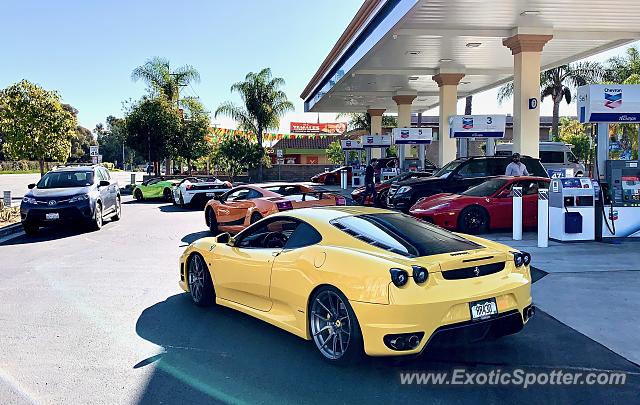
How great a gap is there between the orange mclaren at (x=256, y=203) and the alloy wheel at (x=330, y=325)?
7282 millimetres

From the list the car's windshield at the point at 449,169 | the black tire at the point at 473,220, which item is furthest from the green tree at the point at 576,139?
the black tire at the point at 473,220

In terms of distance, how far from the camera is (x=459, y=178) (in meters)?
16.3

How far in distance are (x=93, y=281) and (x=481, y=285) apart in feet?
20.0

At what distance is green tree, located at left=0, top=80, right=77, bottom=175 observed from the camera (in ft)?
74.8

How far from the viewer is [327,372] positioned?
186 inches

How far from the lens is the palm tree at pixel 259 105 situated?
42.9m

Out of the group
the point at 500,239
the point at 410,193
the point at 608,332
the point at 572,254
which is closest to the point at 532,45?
the point at 410,193

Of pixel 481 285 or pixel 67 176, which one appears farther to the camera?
pixel 67 176

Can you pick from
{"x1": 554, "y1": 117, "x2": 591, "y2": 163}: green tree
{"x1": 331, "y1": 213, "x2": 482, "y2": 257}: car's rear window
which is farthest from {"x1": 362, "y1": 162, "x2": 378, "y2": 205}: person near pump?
{"x1": 554, "y1": 117, "x2": 591, "y2": 163}: green tree

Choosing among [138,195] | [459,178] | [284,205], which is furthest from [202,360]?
[138,195]

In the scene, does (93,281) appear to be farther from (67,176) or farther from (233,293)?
(67,176)

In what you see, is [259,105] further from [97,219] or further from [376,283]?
[376,283]

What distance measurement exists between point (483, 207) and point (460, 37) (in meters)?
8.42

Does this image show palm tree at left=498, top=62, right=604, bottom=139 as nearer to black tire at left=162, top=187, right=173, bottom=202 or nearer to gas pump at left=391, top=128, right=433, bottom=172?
gas pump at left=391, top=128, right=433, bottom=172
